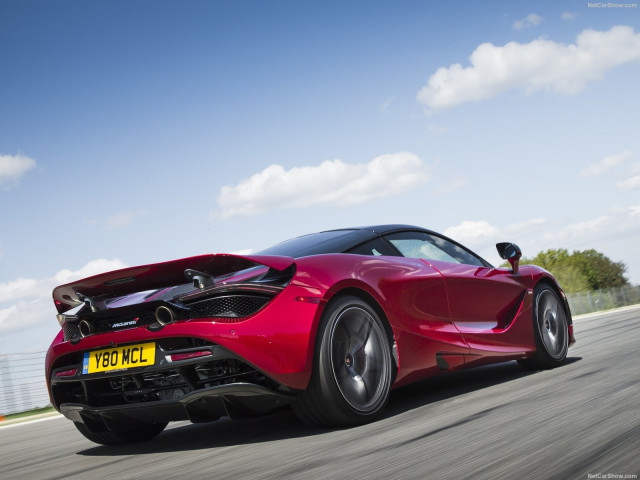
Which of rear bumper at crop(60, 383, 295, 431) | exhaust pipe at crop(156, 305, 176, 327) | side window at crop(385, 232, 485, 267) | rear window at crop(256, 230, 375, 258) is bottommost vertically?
rear bumper at crop(60, 383, 295, 431)

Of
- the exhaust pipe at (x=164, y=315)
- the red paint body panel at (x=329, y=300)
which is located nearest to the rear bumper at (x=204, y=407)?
the red paint body panel at (x=329, y=300)

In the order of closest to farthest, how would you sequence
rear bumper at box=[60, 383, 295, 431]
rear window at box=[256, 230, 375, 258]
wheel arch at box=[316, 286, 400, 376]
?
rear bumper at box=[60, 383, 295, 431]
wheel arch at box=[316, 286, 400, 376]
rear window at box=[256, 230, 375, 258]

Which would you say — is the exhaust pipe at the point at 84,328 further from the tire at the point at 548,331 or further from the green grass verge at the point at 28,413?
the green grass verge at the point at 28,413

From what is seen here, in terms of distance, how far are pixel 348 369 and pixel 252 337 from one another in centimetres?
67

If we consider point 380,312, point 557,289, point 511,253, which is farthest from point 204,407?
point 557,289

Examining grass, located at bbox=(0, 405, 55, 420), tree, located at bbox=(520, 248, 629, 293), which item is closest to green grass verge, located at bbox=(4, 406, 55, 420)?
grass, located at bbox=(0, 405, 55, 420)

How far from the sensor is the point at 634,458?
2650 mm

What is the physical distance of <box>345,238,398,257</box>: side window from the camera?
15.4ft

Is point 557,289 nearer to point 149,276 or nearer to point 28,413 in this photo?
point 149,276

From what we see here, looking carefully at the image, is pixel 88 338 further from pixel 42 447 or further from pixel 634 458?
pixel 634 458

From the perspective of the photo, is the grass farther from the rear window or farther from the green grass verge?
the rear window

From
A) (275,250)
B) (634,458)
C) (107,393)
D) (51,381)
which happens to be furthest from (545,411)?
(51,381)

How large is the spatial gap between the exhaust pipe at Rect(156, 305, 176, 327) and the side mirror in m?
3.15

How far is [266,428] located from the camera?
448cm
